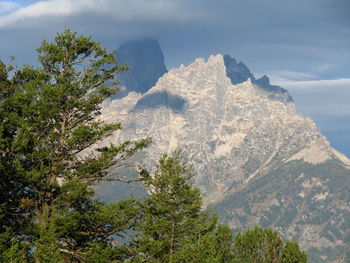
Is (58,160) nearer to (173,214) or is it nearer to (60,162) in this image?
(60,162)

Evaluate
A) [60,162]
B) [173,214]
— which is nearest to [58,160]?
[60,162]

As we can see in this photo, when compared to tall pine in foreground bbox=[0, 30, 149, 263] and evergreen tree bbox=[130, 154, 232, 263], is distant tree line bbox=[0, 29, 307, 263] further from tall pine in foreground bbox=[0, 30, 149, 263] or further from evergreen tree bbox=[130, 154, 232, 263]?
evergreen tree bbox=[130, 154, 232, 263]

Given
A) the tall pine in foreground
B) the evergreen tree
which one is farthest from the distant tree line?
the evergreen tree

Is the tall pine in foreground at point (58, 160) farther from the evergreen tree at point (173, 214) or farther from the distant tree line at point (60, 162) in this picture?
the evergreen tree at point (173, 214)

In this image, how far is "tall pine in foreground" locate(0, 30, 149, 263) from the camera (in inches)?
1104

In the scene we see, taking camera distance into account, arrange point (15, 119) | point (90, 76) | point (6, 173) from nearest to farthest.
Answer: point (6, 173), point (15, 119), point (90, 76)

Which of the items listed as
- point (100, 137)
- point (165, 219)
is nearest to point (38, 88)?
point (100, 137)

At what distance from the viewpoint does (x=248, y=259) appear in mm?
75250

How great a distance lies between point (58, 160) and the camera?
3098cm

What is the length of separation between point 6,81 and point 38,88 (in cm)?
234

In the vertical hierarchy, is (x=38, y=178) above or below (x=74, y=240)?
above

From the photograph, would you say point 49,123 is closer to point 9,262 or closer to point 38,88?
point 38,88

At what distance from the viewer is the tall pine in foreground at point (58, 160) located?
28.0 m

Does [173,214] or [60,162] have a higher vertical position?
[60,162]
